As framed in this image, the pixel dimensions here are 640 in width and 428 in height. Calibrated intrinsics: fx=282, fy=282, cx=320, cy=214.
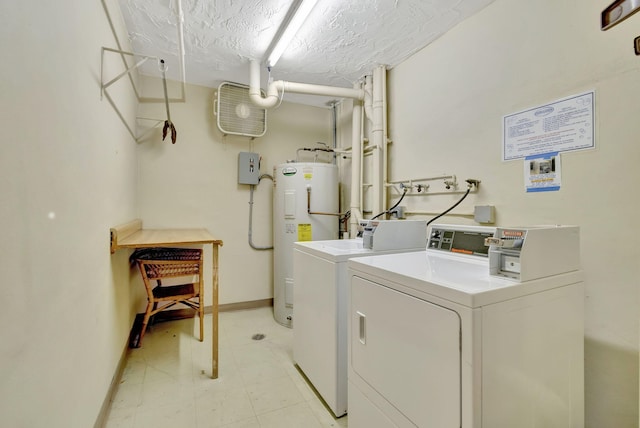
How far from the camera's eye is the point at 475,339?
2.91ft

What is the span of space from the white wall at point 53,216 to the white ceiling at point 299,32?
0.61 meters

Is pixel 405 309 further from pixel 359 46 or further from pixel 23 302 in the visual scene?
pixel 359 46

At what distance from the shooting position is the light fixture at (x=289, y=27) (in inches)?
72.9

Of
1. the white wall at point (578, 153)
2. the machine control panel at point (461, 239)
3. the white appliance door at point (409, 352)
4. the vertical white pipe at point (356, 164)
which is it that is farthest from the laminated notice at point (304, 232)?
the white appliance door at point (409, 352)

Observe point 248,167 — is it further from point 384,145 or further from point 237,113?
point 384,145

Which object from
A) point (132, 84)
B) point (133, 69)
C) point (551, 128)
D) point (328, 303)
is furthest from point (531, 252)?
point (132, 84)

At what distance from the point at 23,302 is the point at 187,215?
2.44 meters

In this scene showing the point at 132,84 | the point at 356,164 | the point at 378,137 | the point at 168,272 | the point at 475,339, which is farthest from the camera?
the point at 356,164

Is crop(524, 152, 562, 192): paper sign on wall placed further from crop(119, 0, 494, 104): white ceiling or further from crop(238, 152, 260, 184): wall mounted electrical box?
crop(238, 152, 260, 184): wall mounted electrical box

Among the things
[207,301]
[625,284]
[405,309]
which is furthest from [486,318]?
[207,301]

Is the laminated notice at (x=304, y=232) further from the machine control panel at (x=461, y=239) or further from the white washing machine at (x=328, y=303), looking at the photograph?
the machine control panel at (x=461, y=239)

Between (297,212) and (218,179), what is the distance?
1.04 meters

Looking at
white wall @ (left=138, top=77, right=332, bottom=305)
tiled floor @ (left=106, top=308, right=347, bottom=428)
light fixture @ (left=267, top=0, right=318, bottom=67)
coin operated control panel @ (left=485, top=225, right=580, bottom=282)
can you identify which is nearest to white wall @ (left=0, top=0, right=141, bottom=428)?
tiled floor @ (left=106, top=308, right=347, bottom=428)

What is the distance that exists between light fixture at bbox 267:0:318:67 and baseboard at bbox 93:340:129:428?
267 cm
